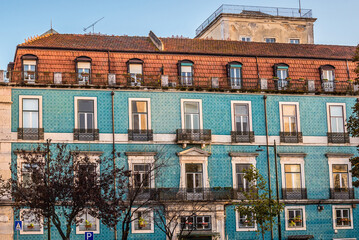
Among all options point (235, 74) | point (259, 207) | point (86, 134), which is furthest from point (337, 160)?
point (86, 134)

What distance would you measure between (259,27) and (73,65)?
68.7ft

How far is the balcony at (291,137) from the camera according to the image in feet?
170

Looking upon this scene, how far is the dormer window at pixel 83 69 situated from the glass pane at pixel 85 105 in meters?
1.31

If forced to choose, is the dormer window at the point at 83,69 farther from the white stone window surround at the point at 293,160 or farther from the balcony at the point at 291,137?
the white stone window surround at the point at 293,160

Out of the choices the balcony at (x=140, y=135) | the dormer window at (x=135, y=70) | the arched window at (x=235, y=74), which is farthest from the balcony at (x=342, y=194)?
the dormer window at (x=135, y=70)

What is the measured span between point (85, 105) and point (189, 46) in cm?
947

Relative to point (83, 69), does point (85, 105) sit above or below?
below

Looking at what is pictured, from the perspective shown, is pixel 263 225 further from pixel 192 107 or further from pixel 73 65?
pixel 73 65

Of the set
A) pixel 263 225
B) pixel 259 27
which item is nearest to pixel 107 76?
pixel 263 225

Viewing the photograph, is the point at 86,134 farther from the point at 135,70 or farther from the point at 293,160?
the point at 293,160

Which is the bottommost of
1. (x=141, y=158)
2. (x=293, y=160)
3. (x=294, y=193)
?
(x=294, y=193)

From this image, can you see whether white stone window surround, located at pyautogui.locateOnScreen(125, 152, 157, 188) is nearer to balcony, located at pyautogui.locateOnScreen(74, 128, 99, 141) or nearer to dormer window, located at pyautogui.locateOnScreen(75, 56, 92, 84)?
balcony, located at pyautogui.locateOnScreen(74, 128, 99, 141)

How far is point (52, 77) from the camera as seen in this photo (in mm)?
49438

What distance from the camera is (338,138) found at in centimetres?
5278
